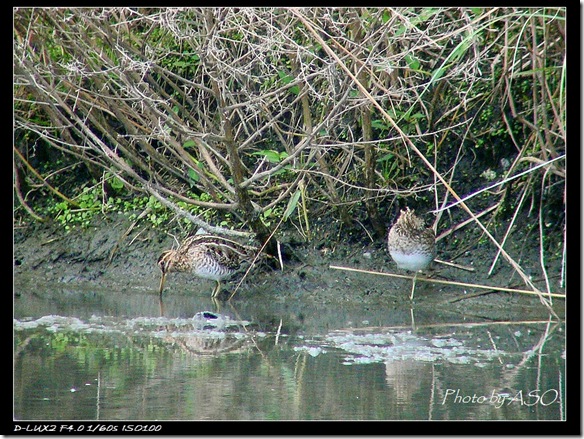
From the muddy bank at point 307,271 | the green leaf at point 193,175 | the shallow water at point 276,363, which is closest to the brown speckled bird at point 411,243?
the muddy bank at point 307,271

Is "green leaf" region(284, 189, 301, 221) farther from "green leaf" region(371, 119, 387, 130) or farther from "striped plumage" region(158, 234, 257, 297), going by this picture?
"green leaf" region(371, 119, 387, 130)

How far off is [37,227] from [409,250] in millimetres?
3908

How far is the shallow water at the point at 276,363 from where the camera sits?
466 centimetres

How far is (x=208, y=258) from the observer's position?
7617 millimetres

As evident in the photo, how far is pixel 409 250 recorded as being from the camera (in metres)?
7.28

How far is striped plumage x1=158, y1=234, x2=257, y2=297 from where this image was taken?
7633mm

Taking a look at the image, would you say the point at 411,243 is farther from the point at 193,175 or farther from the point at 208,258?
the point at 193,175

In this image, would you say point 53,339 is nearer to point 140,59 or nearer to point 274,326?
point 274,326

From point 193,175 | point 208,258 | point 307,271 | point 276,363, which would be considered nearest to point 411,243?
point 307,271

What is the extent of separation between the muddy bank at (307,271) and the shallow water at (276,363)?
0.84ft

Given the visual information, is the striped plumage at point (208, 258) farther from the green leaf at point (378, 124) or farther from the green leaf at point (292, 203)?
the green leaf at point (378, 124)

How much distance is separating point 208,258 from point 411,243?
1.72m

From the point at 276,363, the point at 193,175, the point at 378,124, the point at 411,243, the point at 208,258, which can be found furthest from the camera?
the point at 193,175

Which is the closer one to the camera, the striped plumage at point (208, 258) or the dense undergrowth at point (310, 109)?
the dense undergrowth at point (310, 109)
